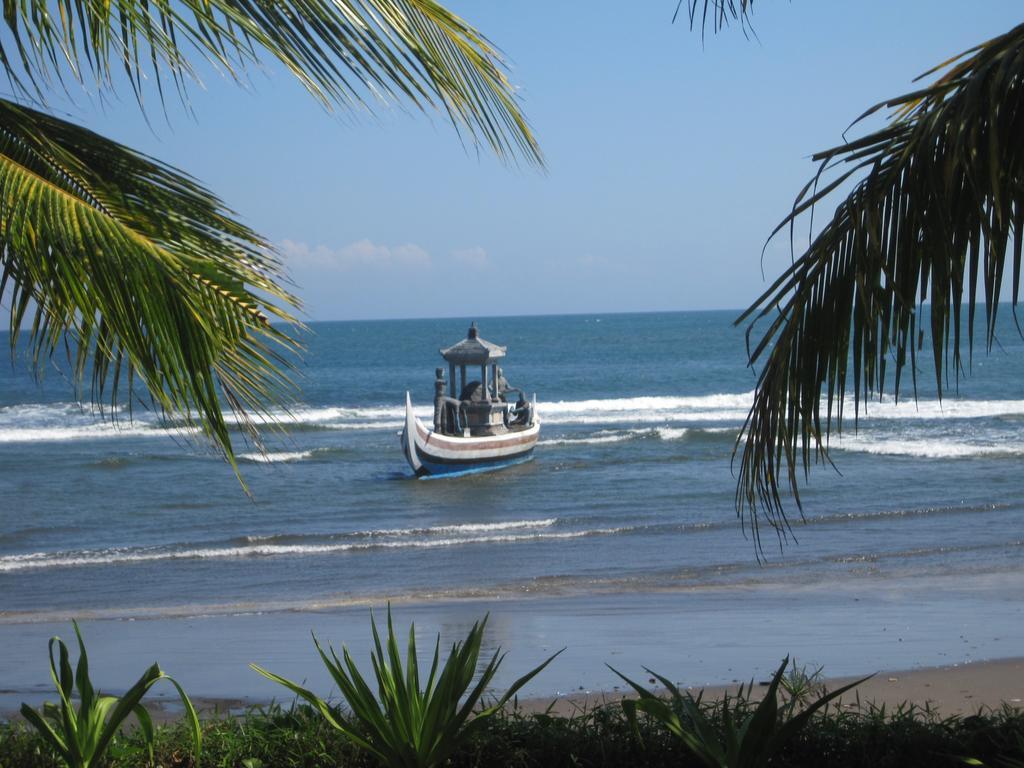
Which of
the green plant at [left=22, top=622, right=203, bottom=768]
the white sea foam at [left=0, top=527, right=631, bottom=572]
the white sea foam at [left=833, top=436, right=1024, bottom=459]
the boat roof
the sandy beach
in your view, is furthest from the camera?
the boat roof

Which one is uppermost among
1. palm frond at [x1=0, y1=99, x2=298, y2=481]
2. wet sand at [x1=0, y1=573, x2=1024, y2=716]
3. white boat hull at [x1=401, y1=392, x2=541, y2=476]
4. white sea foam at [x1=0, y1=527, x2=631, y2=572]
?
palm frond at [x1=0, y1=99, x2=298, y2=481]

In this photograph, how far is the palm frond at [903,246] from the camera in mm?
2658

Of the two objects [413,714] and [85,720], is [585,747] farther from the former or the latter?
[85,720]

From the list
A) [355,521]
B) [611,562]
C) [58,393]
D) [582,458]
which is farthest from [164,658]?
[58,393]

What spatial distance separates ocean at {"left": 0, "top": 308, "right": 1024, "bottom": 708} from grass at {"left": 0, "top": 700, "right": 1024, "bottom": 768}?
4.06ft

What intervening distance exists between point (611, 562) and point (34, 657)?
6.28 metres

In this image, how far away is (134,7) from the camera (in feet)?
7.52

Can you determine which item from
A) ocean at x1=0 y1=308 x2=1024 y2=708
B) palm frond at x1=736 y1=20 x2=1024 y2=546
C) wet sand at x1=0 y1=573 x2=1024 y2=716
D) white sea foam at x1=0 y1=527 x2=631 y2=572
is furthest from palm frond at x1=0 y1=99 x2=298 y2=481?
white sea foam at x1=0 y1=527 x2=631 y2=572

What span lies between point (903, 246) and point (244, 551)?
12.2 metres

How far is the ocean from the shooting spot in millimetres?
8367

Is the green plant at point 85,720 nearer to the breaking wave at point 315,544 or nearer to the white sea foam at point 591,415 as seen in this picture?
the breaking wave at point 315,544

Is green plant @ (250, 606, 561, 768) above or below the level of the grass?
above

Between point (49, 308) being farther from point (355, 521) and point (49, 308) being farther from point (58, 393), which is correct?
point (58, 393)

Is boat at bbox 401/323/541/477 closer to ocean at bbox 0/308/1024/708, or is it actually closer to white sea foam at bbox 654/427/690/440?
ocean at bbox 0/308/1024/708
